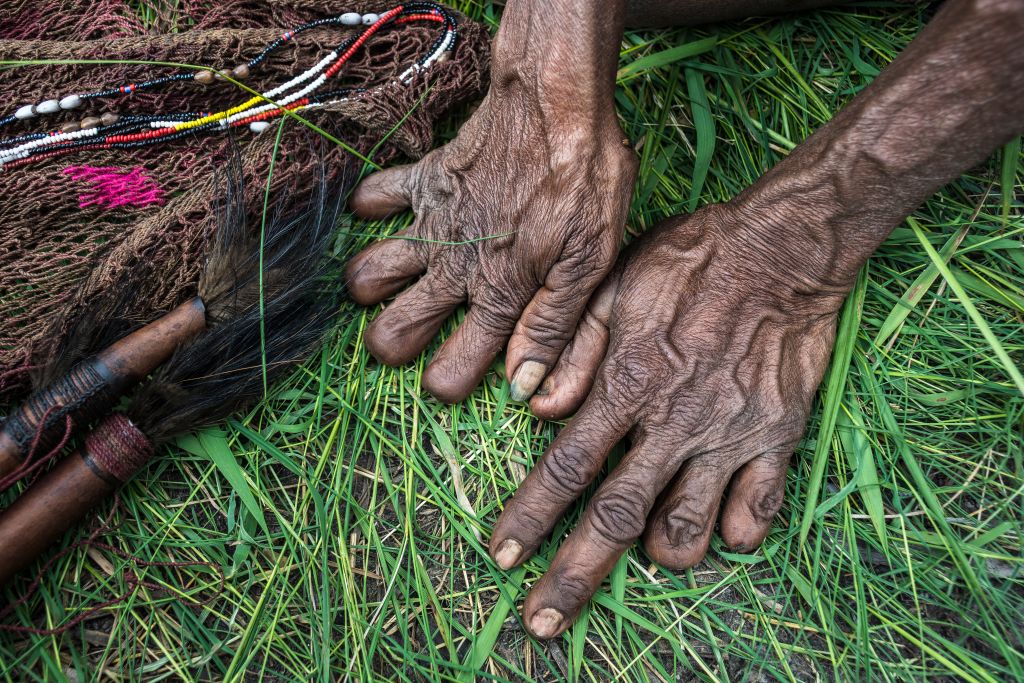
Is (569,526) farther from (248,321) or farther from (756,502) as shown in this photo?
(248,321)

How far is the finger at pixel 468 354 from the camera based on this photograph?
1574mm

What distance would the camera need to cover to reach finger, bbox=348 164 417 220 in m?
1.69

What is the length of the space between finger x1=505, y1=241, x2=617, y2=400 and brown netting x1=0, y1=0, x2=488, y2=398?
54 centimetres

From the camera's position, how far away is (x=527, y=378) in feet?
5.15

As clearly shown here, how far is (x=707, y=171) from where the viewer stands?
1761mm

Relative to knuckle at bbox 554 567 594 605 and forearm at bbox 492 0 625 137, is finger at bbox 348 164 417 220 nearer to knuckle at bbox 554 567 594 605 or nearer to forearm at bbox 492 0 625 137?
forearm at bbox 492 0 625 137

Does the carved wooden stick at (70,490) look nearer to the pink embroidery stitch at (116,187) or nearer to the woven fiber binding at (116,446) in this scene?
the woven fiber binding at (116,446)

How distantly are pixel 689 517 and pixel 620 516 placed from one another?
16 centimetres

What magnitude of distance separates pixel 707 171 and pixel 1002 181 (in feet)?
2.27

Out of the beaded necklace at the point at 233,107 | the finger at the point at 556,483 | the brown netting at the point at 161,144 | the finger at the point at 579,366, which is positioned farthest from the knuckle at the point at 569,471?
the beaded necklace at the point at 233,107

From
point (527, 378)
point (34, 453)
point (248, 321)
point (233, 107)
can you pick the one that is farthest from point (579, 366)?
point (34, 453)

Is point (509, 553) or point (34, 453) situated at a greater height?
point (34, 453)

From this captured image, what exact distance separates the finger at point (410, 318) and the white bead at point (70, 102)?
2.94 ft

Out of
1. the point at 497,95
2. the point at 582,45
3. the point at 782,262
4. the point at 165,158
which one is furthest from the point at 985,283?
the point at 165,158
